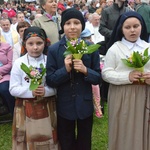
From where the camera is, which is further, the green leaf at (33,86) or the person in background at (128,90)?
the person in background at (128,90)

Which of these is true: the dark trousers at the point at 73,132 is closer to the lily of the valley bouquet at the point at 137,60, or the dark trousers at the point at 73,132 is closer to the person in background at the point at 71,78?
the person in background at the point at 71,78

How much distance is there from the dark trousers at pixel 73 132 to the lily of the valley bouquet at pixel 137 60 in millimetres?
765

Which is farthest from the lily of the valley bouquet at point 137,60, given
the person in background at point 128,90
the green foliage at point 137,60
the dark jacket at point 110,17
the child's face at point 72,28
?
the dark jacket at point 110,17

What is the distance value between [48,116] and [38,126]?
158 mm

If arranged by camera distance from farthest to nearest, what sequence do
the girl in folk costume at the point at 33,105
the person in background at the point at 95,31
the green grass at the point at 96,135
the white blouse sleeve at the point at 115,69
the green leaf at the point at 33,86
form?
the person in background at the point at 95,31 → the green grass at the point at 96,135 → the girl in folk costume at the point at 33,105 → the white blouse sleeve at the point at 115,69 → the green leaf at the point at 33,86

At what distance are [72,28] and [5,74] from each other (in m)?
2.07

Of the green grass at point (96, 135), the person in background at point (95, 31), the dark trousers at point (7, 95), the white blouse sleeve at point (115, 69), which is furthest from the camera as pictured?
the person in background at point (95, 31)

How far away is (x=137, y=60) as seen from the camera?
2627 millimetres

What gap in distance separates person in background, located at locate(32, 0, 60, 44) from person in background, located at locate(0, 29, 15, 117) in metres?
0.76

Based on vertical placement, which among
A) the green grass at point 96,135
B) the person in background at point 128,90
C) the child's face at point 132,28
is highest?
the child's face at point 132,28

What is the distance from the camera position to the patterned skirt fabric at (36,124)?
3047 millimetres

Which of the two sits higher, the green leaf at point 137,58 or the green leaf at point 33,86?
the green leaf at point 137,58

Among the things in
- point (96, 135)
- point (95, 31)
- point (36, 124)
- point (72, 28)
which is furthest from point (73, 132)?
point (95, 31)

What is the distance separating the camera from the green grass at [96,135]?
4.01 metres
